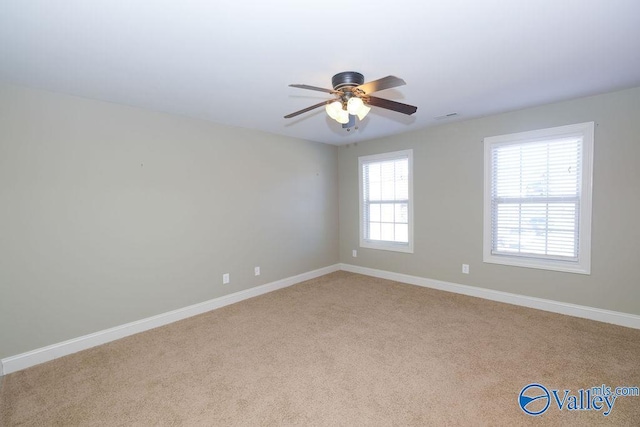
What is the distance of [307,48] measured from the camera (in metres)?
2.04

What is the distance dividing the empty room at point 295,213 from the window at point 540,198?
2cm

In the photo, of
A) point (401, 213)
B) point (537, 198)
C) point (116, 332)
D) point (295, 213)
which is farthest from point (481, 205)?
point (116, 332)

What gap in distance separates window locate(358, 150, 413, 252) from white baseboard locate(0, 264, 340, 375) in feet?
5.98

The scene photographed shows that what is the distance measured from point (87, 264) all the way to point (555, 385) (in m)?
4.02

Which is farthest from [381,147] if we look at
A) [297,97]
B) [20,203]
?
[20,203]

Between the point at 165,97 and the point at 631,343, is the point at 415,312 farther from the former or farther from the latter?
the point at 165,97

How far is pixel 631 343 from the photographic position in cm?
268

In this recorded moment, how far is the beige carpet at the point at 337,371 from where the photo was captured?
1919 millimetres

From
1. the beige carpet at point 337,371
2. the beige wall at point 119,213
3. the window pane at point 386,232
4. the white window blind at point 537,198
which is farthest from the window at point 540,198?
the beige wall at point 119,213

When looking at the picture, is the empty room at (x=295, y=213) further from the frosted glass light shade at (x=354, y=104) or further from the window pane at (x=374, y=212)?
the window pane at (x=374, y=212)

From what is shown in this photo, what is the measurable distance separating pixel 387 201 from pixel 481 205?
144 centimetres

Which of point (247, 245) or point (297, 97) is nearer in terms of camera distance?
point (297, 97)

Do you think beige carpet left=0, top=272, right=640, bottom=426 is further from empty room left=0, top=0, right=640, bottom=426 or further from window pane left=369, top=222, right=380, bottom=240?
window pane left=369, top=222, right=380, bottom=240

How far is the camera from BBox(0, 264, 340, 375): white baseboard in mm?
2518
